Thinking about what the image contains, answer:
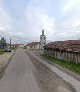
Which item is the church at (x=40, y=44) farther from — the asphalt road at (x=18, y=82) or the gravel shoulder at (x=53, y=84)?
the gravel shoulder at (x=53, y=84)

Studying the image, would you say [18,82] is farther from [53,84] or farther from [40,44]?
[40,44]

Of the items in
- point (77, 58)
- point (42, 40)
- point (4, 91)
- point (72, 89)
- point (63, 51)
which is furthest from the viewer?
point (42, 40)

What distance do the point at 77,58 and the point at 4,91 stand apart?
59.6ft

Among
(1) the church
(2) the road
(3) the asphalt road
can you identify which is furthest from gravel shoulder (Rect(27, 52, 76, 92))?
(1) the church

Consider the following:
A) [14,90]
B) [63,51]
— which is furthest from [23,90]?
[63,51]

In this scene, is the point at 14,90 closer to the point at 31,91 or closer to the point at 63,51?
the point at 31,91

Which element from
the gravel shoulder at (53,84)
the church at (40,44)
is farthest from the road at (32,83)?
the church at (40,44)

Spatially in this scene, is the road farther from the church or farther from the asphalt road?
the church

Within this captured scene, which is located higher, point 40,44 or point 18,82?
point 40,44

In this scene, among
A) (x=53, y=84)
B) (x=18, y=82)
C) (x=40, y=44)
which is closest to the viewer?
(x=53, y=84)

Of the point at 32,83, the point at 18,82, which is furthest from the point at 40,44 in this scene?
the point at 32,83

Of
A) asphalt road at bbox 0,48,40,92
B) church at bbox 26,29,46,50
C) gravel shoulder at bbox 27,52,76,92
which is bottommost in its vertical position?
gravel shoulder at bbox 27,52,76,92

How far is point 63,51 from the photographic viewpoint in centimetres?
3572

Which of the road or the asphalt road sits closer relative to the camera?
the asphalt road
